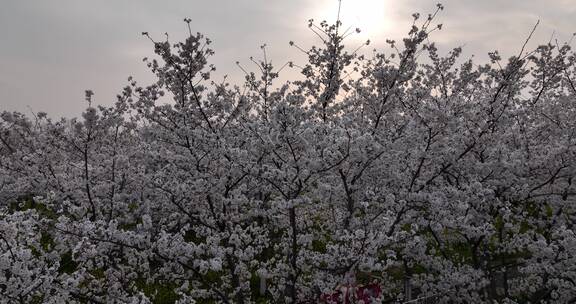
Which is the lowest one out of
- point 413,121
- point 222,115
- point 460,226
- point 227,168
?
point 460,226

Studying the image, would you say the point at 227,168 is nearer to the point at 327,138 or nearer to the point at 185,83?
the point at 327,138

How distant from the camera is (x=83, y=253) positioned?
17.7ft

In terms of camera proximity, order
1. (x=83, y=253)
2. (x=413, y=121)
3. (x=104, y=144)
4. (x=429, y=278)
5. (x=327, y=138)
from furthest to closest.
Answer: (x=104, y=144) → (x=429, y=278) → (x=413, y=121) → (x=327, y=138) → (x=83, y=253)

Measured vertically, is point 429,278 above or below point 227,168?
below

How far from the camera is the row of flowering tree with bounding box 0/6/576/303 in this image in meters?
6.28

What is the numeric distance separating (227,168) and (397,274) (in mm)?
6023

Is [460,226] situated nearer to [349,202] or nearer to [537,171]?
[349,202]

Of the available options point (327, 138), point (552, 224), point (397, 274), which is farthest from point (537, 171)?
point (327, 138)

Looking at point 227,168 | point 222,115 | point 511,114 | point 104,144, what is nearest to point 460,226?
point 511,114

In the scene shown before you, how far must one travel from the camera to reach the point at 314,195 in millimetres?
8016

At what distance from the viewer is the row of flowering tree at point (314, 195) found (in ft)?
20.6

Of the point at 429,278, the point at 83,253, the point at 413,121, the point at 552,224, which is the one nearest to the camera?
the point at 83,253

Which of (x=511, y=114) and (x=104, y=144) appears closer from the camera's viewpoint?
(x=511, y=114)

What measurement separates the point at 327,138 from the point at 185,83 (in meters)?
3.22
